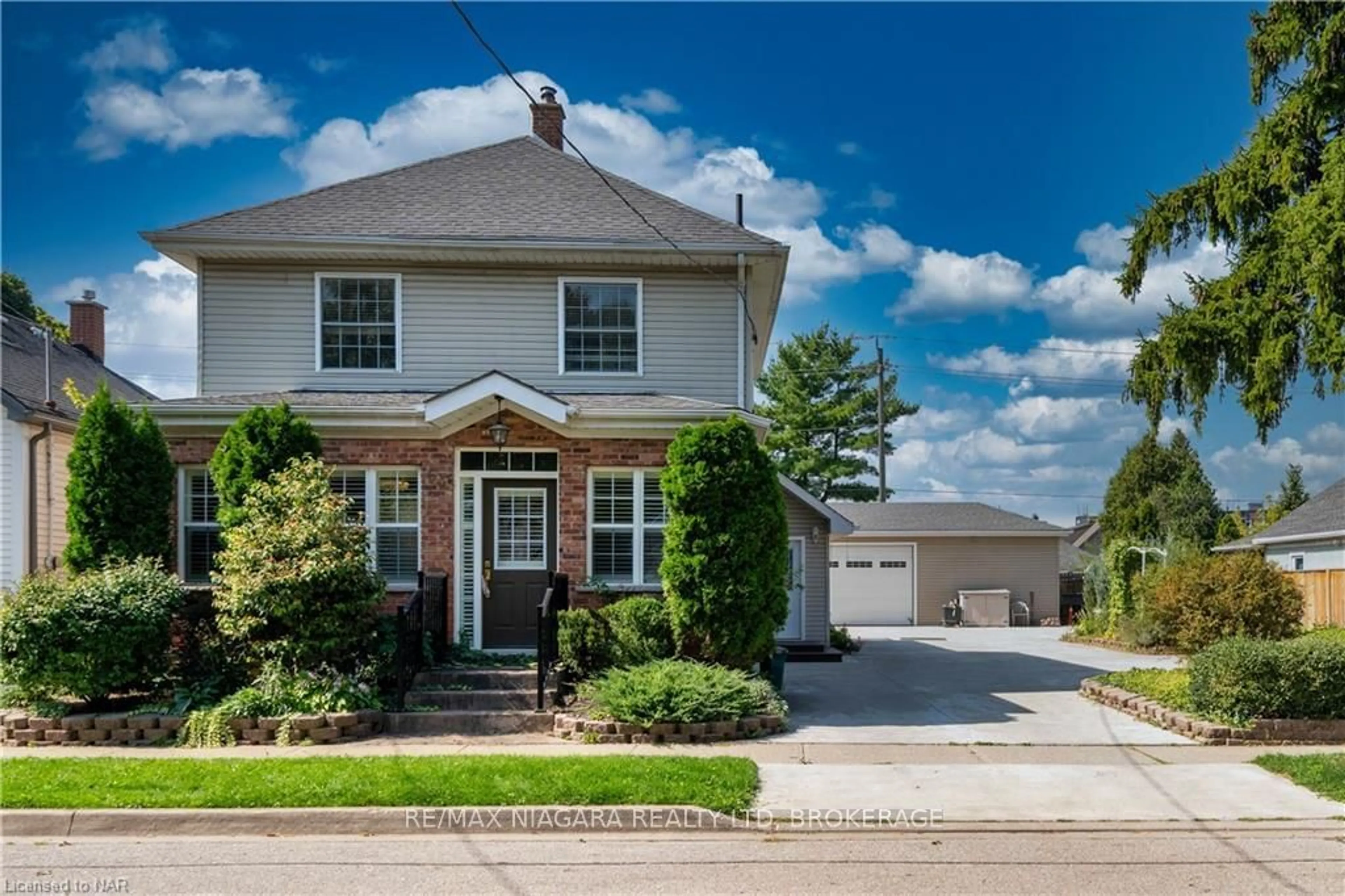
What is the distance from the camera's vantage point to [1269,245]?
13.8 metres

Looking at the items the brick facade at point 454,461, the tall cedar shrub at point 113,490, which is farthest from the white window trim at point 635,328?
the tall cedar shrub at point 113,490

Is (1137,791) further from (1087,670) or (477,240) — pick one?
(477,240)

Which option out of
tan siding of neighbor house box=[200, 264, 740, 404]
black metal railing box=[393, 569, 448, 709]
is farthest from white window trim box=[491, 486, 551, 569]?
tan siding of neighbor house box=[200, 264, 740, 404]

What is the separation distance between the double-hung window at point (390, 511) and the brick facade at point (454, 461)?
15 centimetres

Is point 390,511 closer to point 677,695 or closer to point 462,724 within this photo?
point 462,724

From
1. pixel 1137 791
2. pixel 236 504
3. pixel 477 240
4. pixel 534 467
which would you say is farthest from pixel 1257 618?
pixel 236 504

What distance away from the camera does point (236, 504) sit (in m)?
11.7

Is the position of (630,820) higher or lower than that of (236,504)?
lower

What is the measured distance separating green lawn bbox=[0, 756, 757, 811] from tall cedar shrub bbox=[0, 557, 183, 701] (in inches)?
57.7

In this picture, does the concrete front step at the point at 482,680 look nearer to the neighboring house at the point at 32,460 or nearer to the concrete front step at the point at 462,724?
the concrete front step at the point at 462,724

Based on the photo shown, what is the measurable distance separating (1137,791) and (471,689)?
22.1 ft

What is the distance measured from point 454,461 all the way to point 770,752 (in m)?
5.82

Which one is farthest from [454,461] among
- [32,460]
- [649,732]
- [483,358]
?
[32,460]

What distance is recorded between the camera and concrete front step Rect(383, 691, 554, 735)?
33.7ft
